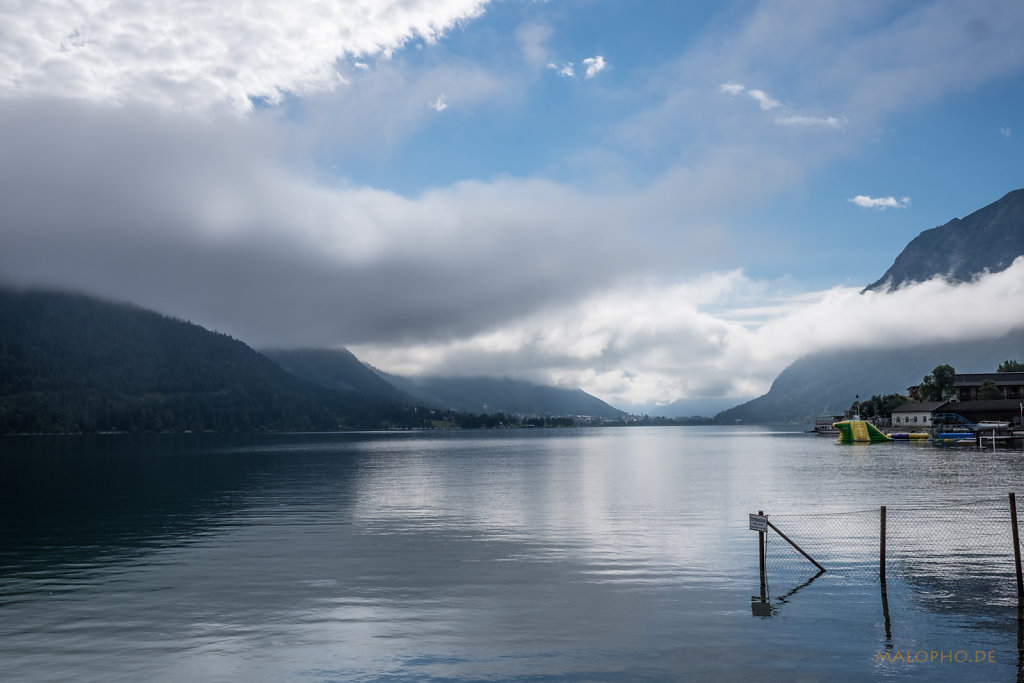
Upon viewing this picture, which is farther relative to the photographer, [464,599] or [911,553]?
[911,553]

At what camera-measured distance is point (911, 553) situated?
43.1m

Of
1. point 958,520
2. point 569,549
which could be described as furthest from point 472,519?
point 958,520

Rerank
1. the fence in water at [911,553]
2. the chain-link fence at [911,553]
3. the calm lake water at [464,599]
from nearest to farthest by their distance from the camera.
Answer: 1. the calm lake water at [464,599]
2. the fence in water at [911,553]
3. the chain-link fence at [911,553]

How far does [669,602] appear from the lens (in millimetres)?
33250

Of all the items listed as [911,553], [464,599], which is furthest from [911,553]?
[464,599]

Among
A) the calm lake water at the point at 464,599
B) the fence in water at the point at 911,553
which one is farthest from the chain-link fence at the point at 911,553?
the calm lake water at the point at 464,599

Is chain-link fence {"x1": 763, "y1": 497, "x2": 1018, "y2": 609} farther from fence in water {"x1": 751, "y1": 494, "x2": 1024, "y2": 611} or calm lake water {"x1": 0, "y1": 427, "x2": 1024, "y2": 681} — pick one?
calm lake water {"x1": 0, "y1": 427, "x2": 1024, "y2": 681}

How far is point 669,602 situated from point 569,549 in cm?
1601

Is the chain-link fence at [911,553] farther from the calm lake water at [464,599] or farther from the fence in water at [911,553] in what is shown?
the calm lake water at [464,599]

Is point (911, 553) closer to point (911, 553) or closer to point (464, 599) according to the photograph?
point (911, 553)

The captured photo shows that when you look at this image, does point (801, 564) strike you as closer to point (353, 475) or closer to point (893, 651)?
point (893, 651)

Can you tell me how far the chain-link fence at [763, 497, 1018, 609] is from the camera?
34656 millimetres

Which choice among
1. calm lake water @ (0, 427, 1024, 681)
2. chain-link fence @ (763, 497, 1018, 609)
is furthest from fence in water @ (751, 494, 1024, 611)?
calm lake water @ (0, 427, 1024, 681)

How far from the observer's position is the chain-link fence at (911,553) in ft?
114
